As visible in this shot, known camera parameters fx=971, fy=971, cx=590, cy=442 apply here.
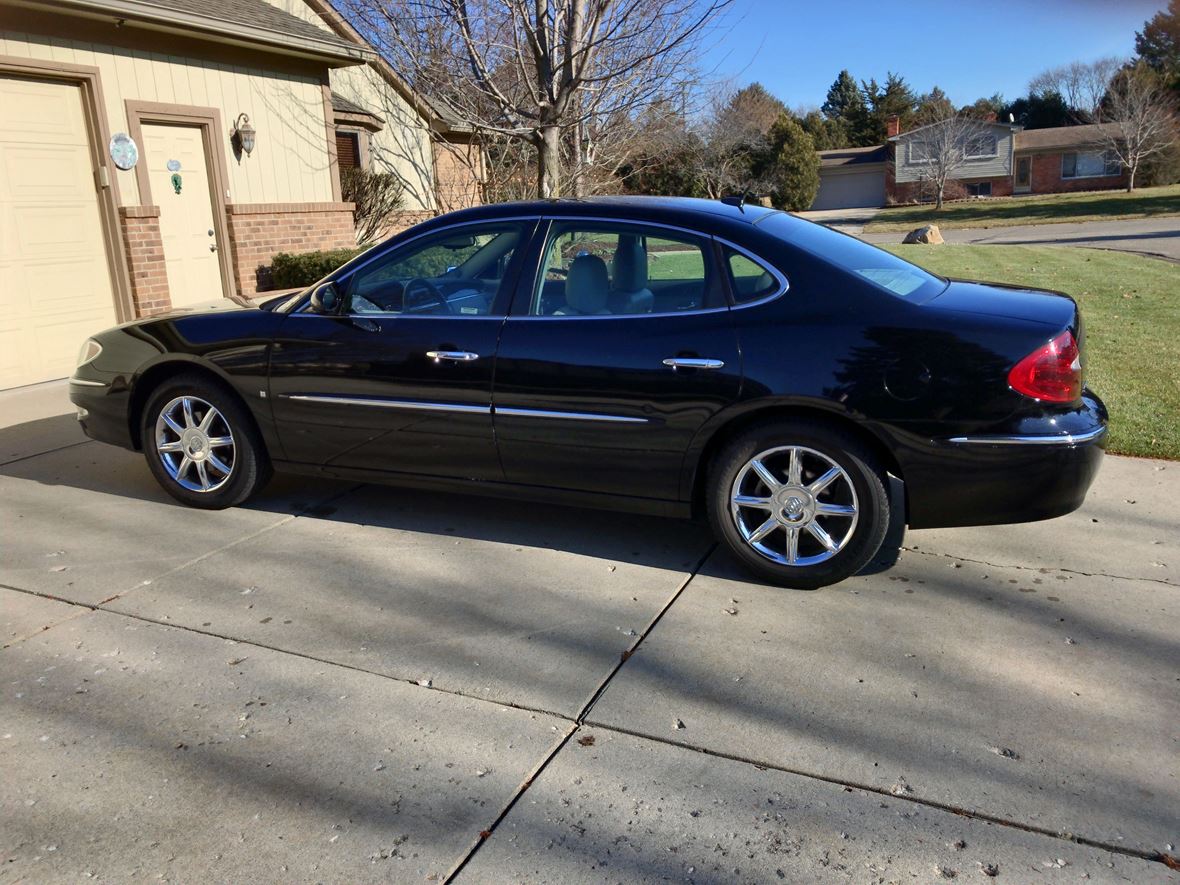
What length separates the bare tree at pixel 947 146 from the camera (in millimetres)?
50625

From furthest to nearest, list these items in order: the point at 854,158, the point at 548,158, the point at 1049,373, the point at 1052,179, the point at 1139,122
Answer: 1. the point at 854,158
2. the point at 1052,179
3. the point at 1139,122
4. the point at 548,158
5. the point at 1049,373

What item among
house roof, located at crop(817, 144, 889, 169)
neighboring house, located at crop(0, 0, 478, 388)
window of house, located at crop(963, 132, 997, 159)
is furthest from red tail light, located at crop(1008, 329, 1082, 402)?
house roof, located at crop(817, 144, 889, 169)

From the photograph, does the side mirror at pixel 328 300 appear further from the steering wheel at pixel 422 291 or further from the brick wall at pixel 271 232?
the brick wall at pixel 271 232

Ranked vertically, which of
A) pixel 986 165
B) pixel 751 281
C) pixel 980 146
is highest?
pixel 980 146

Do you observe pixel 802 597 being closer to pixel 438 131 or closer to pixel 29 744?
pixel 29 744

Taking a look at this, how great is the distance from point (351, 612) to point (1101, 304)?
37.8 ft

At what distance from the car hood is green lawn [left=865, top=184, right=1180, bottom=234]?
33848mm

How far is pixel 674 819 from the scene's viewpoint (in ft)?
9.00

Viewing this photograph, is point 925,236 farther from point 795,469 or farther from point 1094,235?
point 795,469

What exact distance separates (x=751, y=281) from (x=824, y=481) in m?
0.91

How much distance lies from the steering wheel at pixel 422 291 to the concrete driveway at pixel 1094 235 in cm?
1779

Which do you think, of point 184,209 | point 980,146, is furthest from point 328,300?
point 980,146

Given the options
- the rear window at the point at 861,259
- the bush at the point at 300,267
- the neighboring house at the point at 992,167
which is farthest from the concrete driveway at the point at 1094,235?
the neighboring house at the point at 992,167

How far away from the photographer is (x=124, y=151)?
10.1m
